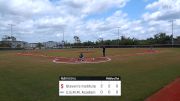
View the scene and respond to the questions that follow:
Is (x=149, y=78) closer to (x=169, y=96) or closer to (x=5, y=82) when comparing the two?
(x=169, y=96)

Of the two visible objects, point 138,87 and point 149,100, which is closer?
point 149,100

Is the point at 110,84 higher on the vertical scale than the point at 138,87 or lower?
higher

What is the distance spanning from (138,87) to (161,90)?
1.66 metres

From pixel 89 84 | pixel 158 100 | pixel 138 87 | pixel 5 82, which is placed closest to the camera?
pixel 89 84

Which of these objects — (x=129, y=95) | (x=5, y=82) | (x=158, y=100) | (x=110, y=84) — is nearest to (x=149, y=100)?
(x=158, y=100)

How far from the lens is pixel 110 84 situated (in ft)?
29.7

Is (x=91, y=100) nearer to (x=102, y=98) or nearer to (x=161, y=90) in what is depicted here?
(x=102, y=98)

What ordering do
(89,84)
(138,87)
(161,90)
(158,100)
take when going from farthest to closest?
(138,87) → (161,90) → (158,100) → (89,84)

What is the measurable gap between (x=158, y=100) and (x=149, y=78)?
805 cm

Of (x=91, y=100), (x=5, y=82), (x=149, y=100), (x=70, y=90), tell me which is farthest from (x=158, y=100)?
(x=5, y=82)

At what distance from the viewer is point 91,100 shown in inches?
602
